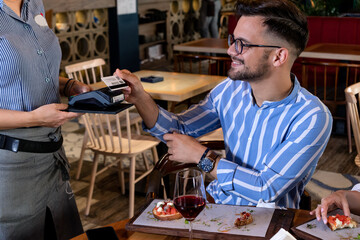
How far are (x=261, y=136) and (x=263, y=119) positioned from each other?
6cm

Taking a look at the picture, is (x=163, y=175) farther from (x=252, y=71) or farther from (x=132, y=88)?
(x=252, y=71)

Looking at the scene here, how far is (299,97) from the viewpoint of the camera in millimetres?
1747

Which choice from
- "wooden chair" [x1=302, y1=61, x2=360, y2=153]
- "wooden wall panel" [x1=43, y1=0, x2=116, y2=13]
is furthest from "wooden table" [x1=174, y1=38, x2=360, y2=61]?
"wooden wall panel" [x1=43, y1=0, x2=116, y2=13]

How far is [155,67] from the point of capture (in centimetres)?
862

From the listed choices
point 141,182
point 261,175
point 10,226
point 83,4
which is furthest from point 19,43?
point 83,4

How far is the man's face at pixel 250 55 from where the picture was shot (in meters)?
1.72

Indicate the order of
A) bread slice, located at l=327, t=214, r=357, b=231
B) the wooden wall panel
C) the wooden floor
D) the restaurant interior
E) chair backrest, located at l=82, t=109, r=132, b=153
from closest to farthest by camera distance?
bread slice, located at l=327, t=214, r=357, b=231, chair backrest, located at l=82, t=109, r=132, b=153, the wooden floor, the restaurant interior, the wooden wall panel

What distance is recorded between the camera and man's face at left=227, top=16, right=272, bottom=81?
67.6 inches

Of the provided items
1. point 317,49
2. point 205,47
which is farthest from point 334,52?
point 205,47

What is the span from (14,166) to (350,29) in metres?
5.80

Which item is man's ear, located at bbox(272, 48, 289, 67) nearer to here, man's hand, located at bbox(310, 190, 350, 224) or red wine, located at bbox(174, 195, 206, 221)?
man's hand, located at bbox(310, 190, 350, 224)

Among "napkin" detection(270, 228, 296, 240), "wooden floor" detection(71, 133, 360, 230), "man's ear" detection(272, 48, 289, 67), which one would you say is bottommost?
"wooden floor" detection(71, 133, 360, 230)

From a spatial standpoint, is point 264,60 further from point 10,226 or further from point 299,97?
point 10,226

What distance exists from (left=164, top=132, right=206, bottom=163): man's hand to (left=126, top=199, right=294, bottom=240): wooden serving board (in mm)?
268
